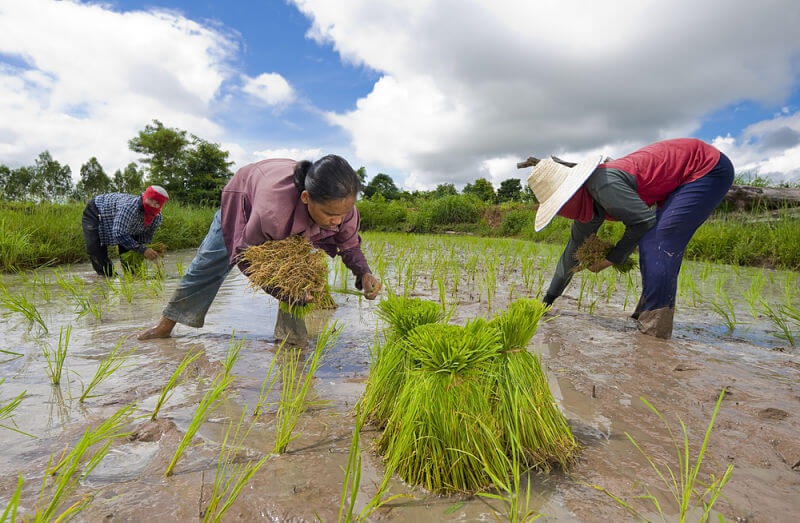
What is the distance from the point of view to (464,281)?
4.84 meters

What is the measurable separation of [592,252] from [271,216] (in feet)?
7.84

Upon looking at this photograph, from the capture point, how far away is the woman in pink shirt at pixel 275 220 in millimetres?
1943

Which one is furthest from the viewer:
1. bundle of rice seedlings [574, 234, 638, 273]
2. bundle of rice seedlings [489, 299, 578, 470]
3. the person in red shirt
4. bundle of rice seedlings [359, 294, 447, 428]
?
bundle of rice seedlings [574, 234, 638, 273]

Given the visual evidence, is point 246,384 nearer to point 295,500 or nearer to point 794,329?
point 295,500

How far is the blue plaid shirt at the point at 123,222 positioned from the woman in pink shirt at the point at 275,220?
2.54 m

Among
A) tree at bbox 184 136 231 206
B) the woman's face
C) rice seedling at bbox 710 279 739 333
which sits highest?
tree at bbox 184 136 231 206

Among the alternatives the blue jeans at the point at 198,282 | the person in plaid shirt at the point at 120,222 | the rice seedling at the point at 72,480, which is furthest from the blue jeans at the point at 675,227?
the person in plaid shirt at the point at 120,222

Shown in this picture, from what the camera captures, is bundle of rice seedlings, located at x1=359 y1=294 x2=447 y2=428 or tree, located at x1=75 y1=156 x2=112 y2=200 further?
tree, located at x1=75 y1=156 x2=112 y2=200

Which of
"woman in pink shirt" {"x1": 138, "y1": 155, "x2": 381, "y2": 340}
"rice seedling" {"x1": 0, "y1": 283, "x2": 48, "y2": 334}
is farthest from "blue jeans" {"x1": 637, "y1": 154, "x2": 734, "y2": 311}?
"rice seedling" {"x1": 0, "y1": 283, "x2": 48, "y2": 334}

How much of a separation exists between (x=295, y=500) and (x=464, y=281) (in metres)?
3.91

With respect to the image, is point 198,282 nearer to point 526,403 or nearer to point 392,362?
point 392,362

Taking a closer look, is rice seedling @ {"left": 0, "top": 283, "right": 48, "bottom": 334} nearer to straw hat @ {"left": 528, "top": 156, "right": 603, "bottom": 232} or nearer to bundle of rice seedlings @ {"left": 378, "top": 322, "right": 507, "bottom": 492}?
bundle of rice seedlings @ {"left": 378, "top": 322, "right": 507, "bottom": 492}

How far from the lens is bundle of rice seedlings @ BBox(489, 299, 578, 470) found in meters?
1.26

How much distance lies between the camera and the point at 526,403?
1.29 metres
